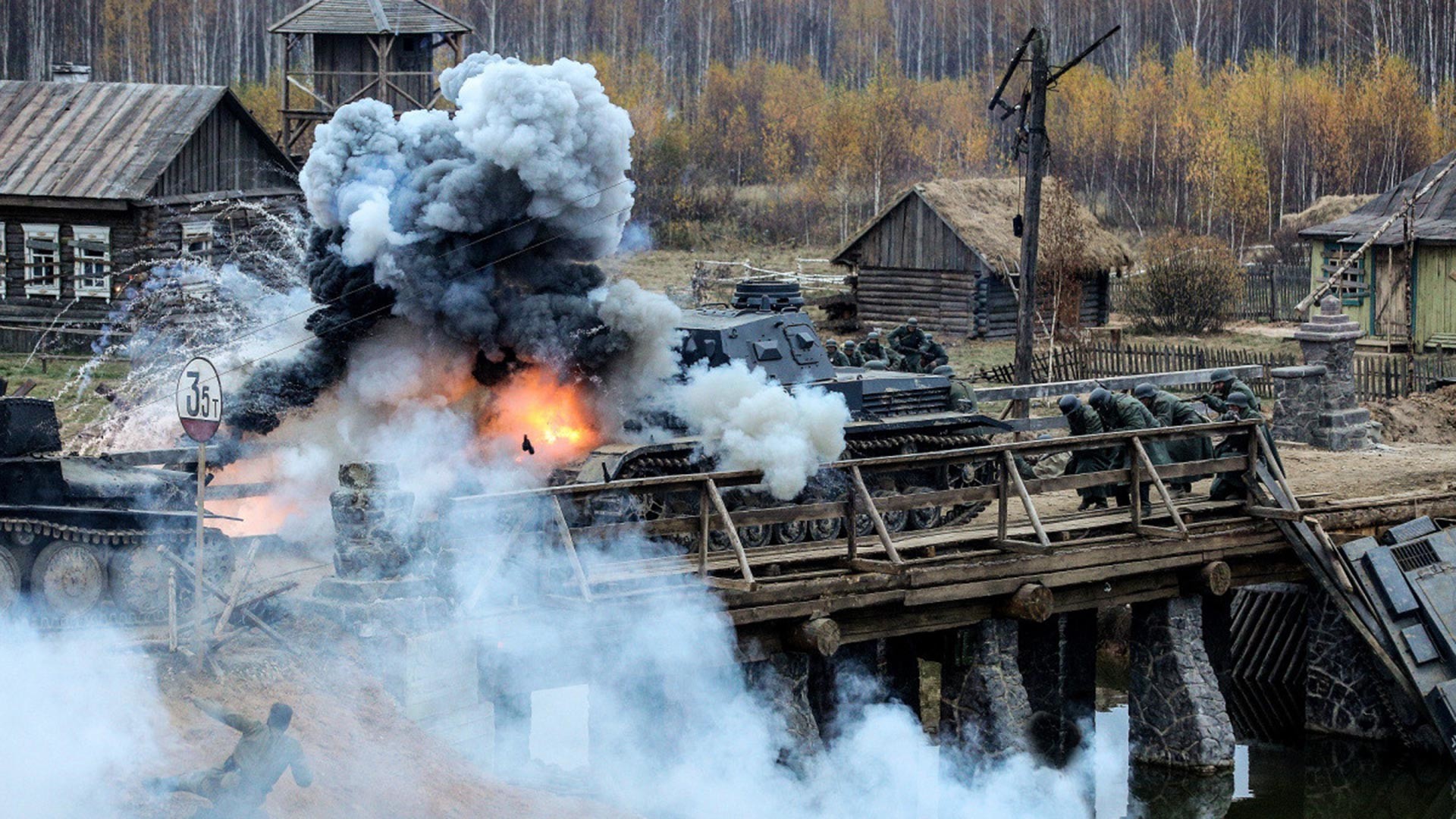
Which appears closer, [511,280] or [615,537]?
[615,537]

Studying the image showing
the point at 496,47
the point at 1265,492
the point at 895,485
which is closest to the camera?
the point at 1265,492

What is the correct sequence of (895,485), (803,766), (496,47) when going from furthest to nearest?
(496,47) < (895,485) < (803,766)

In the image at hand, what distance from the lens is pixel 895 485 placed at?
72.0 feet

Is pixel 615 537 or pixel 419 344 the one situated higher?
pixel 419 344

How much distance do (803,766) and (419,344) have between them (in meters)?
6.12

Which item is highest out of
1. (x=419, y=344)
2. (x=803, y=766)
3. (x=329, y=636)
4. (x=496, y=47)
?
(x=496, y=47)

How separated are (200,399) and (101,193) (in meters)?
19.5

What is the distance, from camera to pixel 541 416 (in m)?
19.7

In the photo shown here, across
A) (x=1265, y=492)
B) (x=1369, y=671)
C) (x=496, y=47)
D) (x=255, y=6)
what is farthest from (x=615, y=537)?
(x=255, y=6)

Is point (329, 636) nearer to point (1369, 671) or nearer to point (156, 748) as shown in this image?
point (156, 748)

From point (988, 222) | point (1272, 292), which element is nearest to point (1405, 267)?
point (1272, 292)

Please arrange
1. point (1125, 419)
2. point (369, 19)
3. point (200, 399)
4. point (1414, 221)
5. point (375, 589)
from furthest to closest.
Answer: point (369, 19) < point (1414, 221) < point (1125, 419) < point (375, 589) < point (200, 399)

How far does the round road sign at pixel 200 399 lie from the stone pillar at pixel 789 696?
A: 4.82m

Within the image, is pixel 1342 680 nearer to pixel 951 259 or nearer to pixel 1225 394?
pixel 1225 394
